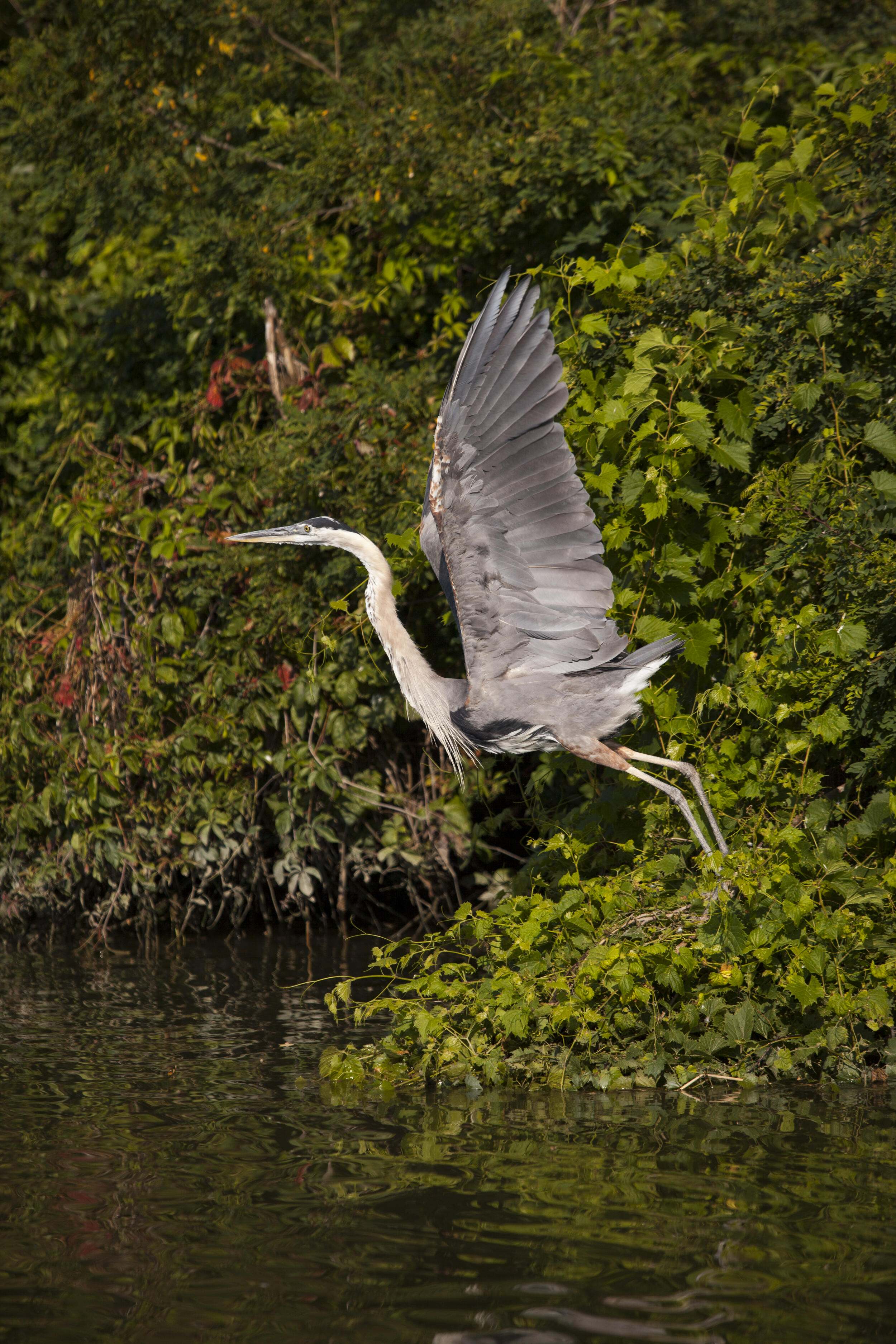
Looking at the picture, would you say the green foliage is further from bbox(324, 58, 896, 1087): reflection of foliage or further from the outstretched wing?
the outstretched wing

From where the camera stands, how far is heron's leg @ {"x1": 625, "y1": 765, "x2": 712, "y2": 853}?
4207mm

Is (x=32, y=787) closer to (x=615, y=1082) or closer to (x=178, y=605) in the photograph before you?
(x=178, y=605)

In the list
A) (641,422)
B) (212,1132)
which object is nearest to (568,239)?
(641,422)

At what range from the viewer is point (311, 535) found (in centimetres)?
Answer: 495

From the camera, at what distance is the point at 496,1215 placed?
2902mm

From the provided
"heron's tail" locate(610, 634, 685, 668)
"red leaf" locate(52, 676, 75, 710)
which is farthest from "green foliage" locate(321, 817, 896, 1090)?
"red leaf" locate(52, 676, 75, 710)

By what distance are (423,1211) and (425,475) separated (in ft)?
11.0

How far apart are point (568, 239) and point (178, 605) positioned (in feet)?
8.61

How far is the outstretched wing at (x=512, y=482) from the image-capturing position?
4.06 metres

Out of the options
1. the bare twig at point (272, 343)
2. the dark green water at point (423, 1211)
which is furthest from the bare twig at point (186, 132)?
the dark green water at point (423, 1211)

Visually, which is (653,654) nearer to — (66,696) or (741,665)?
(741,665)

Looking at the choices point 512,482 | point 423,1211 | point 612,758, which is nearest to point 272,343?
point 512,482

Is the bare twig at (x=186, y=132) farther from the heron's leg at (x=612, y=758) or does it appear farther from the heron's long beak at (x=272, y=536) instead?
the heron's leg at (x=612, y=758)

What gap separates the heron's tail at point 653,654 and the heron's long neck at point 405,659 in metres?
0.66
